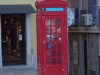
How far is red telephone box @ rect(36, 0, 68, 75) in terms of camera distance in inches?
416

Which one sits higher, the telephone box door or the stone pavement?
the telephone box door

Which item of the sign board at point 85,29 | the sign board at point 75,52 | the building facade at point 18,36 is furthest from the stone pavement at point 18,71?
the sign board at point 85,29

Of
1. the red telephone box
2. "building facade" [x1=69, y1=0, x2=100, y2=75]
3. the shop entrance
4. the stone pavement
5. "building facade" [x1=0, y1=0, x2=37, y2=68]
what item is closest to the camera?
the red telephone box

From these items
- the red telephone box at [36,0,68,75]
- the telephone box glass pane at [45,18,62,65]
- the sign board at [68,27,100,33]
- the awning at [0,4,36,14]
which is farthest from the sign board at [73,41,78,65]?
the telephone box glass pane at [45,18,62,65]

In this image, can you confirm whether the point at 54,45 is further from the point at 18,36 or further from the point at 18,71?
the point at 18,36

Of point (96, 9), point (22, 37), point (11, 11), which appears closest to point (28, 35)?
point (22, 37)

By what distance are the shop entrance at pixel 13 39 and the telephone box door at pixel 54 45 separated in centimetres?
801

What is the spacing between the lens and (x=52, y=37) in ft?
35.1

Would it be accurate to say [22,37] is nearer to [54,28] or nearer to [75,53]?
[75,53]

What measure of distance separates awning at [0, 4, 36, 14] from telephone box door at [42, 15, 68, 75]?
7221mm

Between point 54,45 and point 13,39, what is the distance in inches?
339

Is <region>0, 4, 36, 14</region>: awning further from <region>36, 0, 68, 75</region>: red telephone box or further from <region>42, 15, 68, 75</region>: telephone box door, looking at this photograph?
<region>42, 15, 68, 75</region>: telephone box door

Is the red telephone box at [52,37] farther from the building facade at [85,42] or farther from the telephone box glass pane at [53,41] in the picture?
the building facade at [85,42]

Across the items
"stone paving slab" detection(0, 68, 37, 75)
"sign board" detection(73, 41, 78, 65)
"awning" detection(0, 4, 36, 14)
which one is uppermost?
"awning" detection(0, 4, 36, 14)
